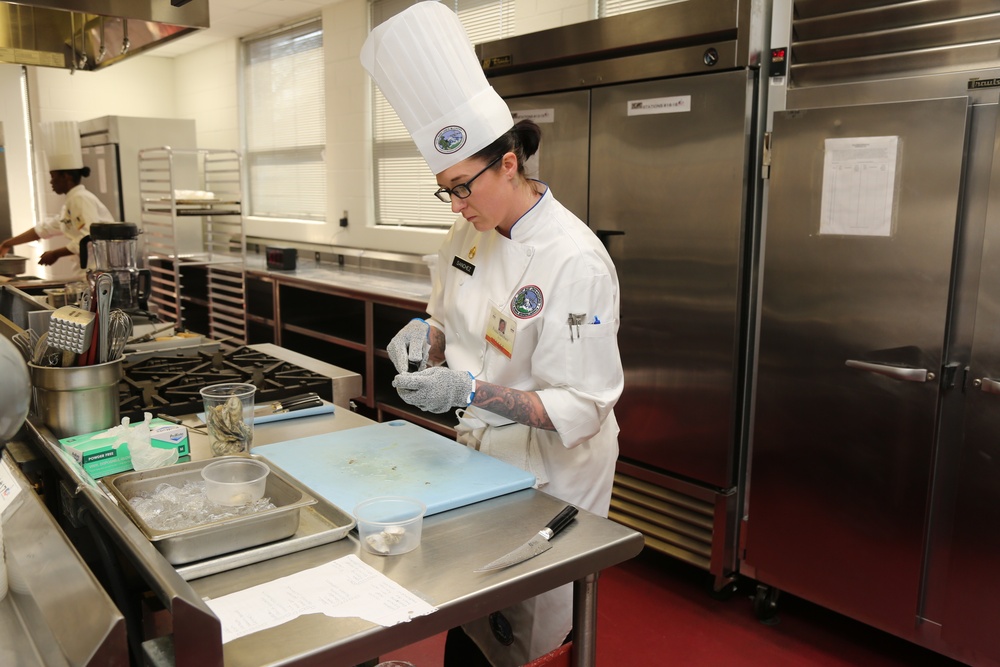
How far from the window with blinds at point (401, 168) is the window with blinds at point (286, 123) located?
805mm

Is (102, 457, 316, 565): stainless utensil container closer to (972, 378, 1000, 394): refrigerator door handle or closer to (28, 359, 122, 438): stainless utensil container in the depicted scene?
(28, 359, 122, 438): stainless utensil container

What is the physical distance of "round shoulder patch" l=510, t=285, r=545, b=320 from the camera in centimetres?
175

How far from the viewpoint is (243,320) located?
219 inches

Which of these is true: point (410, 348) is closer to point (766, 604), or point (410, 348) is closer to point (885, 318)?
point (885, 318)

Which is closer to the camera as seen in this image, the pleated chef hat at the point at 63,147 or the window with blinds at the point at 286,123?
the pleated chef hat at the point at 63,147

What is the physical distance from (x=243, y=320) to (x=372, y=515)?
462cm

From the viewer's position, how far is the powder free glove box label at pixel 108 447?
143cm

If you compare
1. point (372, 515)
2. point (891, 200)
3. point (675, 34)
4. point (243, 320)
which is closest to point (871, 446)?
point (891, 200)

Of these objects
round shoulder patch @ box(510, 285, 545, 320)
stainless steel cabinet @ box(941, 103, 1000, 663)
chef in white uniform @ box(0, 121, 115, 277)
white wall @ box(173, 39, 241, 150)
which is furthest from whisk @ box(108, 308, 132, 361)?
white wall @ box(173, 39, 241, 150)

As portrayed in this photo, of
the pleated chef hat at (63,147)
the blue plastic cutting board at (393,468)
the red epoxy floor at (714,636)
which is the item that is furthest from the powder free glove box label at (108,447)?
the pleated chef hat at (63,147)

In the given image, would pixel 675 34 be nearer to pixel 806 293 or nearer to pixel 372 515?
pixel 806 293

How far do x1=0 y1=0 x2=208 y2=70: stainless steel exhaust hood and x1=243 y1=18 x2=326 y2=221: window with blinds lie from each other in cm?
285

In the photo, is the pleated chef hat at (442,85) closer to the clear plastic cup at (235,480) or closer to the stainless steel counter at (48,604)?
the clear plastic cup at (235,480)

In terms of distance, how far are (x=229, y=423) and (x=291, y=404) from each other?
0.37 m
